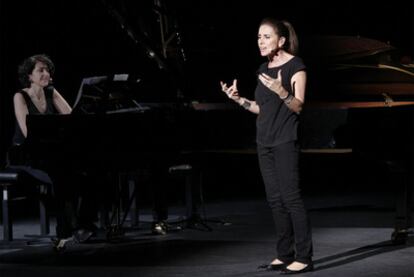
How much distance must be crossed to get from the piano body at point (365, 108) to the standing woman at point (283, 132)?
120cm

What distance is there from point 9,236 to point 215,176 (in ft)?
13.1

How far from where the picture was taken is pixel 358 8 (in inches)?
348

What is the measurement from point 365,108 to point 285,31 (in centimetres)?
138

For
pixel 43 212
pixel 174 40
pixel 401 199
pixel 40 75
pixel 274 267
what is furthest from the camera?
pixel 174 40

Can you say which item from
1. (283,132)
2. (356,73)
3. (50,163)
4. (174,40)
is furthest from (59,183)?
(356,73)

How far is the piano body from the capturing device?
5797mm

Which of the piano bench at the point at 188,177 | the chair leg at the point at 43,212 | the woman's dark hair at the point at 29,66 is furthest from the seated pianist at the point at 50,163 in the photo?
the piano bench at the point at 188,177

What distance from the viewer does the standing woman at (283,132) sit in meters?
4.74

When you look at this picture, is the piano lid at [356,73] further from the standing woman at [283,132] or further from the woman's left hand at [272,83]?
the woman's left hand at [272,83]

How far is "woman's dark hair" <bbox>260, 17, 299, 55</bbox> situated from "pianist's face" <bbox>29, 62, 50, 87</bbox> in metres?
2.07

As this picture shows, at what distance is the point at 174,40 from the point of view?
7.43 m

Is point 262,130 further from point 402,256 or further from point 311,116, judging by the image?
point 311,116

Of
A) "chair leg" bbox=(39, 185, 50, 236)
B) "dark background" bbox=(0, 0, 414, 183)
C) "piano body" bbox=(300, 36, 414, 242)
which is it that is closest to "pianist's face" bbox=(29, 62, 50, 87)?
"chair leg" bbox=(39, 185, 50, 236)

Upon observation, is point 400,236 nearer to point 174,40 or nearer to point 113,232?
point 113,232
